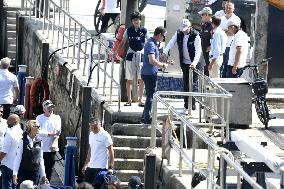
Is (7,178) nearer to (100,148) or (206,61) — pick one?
(100,148)

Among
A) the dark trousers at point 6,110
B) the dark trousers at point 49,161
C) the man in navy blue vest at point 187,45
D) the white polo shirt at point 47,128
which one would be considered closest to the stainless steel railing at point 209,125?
the man in navy blue vest at point 187,45

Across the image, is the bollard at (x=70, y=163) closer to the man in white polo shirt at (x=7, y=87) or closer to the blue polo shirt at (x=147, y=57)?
the blue polo shirt at (x=147, y=57)

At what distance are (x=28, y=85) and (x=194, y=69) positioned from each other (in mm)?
7303

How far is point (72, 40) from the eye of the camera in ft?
94.4

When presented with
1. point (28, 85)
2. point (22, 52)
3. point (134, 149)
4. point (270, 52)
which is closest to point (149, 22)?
point (22, 52)

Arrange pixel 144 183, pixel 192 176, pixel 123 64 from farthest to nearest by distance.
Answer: pixel 123 64 → pixel 144 183 → pixel 192 176

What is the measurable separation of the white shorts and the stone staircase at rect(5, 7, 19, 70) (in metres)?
11.5

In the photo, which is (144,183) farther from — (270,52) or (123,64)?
(270,52)

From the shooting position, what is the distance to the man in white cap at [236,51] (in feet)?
78.2

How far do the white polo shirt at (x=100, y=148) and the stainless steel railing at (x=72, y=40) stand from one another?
1699 mm

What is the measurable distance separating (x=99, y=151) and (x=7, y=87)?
679 cm

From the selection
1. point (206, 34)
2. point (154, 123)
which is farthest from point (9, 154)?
point (206, 34)

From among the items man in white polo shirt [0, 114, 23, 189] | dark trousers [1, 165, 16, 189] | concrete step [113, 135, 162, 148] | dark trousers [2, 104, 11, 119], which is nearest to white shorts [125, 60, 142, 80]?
concrete step [113, 135, 162, 148]

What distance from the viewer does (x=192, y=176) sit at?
56.6ft
